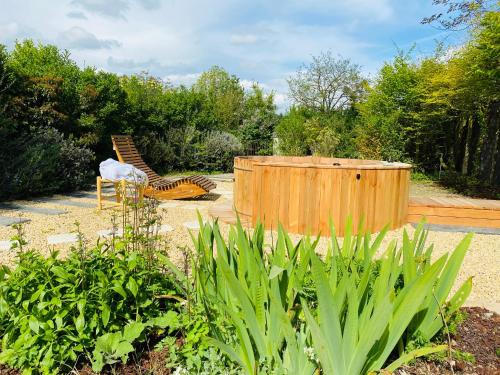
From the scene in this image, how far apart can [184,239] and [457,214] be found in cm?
448

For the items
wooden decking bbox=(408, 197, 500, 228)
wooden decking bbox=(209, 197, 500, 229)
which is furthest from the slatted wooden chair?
wooden decking bbox=(408, 197, 500, 228)

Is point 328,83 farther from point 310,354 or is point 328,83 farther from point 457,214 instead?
point 310,354

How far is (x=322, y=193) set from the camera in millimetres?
5797

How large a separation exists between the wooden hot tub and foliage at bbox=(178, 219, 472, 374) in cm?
351

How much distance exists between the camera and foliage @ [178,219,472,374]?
1.52 metres

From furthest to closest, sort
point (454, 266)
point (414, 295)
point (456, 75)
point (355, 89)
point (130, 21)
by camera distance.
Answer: point (355, 89)
point (456, 75)
point (130, 21)
point (454, 266)
point (414, 295)

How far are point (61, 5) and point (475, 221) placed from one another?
7.45m

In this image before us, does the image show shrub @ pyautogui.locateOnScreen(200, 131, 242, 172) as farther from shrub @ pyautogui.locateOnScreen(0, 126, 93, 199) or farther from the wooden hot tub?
the wooden hot tub

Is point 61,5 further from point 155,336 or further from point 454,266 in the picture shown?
point 454,266

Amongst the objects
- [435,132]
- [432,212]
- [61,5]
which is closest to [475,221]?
[432,212]

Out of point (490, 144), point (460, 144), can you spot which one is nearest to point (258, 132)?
point (460, 144)

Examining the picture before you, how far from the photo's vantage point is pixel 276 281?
5.52 feet

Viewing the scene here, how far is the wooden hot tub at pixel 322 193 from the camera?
5770mm

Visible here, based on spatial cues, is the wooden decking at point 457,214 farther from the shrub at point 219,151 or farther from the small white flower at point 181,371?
the shrub at point 219,151
